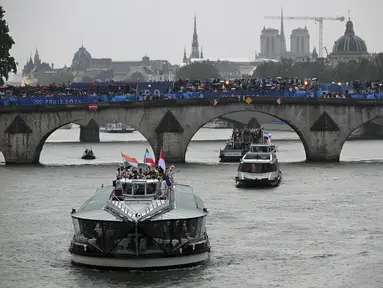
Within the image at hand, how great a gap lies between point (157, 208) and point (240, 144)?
6256 centimetres

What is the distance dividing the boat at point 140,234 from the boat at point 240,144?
183ft

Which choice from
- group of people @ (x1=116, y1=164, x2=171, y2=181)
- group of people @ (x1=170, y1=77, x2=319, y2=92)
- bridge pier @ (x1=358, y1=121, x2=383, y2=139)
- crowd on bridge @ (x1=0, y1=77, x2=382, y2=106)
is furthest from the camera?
bridge pier @ (x1=358, y1=121, x2=383, y2=139)

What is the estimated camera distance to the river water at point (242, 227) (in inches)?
2436

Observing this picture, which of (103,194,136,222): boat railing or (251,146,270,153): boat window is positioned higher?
(251,146,270,153): boat window

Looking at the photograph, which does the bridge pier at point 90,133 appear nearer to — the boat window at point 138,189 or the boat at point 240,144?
the boat at point 240,144

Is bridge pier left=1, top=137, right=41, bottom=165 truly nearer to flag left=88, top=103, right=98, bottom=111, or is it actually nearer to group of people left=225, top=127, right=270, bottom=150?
flag left=88, top=103, right=98, bottom=111

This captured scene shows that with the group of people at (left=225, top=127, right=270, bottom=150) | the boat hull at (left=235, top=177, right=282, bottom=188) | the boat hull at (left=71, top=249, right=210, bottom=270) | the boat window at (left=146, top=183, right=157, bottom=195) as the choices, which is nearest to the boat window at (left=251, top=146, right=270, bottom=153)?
the boat hull at (left=235, top=177, right=282, bottom=188)

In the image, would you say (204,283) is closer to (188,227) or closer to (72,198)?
(188,227)

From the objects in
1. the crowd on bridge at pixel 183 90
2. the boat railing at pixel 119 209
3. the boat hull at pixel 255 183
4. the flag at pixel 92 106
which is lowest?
the boat hull at pixel 255 183

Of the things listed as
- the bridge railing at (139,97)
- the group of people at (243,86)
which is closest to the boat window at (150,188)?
the bridge railing at (139,97)

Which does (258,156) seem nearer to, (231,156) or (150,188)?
(231,156)

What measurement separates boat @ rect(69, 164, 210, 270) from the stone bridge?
51.2 meters

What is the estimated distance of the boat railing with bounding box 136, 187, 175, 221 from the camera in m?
60.8

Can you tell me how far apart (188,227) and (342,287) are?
7628 millimetres
